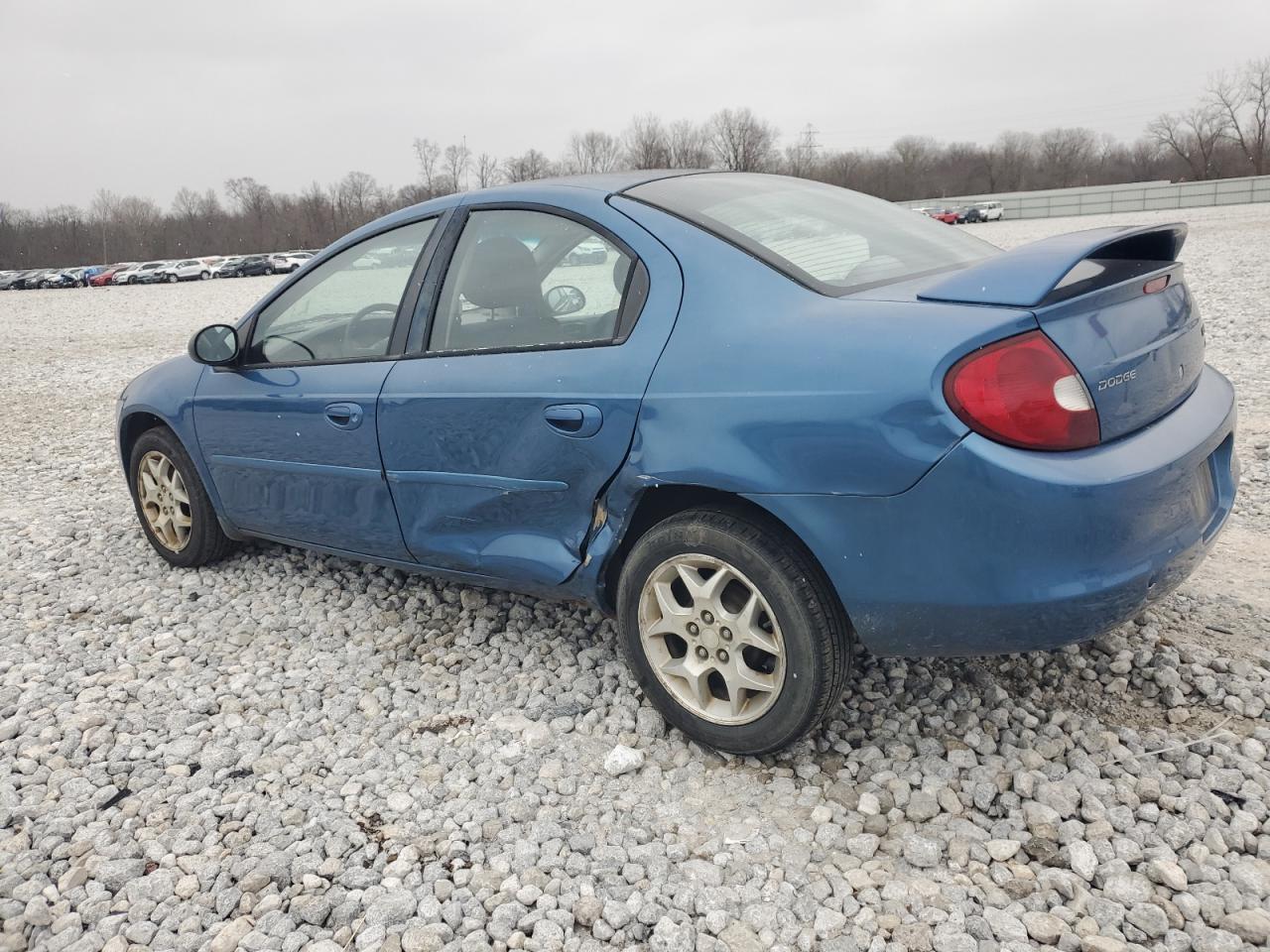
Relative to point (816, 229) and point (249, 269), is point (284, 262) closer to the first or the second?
point (249, 269)

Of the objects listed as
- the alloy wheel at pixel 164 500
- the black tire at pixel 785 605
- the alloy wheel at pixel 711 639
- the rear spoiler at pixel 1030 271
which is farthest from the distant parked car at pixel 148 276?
the rear spoiler at pixel 1030 271

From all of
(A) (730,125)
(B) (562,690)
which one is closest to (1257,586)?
(B) (562,690)

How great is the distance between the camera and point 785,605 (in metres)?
2.48

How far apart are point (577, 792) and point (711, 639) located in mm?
565

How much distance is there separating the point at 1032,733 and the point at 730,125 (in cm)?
9589

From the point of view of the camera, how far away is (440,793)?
275 centimetres

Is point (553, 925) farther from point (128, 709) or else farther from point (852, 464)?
point (128, 709)

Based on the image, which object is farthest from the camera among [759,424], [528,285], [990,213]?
[990,213]

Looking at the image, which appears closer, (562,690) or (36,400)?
(562,690)

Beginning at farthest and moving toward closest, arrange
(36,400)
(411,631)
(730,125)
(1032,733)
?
(730,125) → (36,400) → (411,631) → (1032,733)

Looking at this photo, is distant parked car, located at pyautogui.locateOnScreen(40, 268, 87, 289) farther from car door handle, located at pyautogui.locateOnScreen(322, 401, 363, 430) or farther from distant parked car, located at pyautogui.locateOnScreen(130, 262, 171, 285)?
car door handle, located at pyautogui.locateOnScreen(322, 401, 363, 430)

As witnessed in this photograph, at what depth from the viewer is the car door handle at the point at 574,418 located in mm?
2732

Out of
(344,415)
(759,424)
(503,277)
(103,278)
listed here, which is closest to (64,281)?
(103,278)

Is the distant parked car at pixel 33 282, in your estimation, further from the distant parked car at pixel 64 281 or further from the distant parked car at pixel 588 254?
the distant parked car at pixel 588 254
